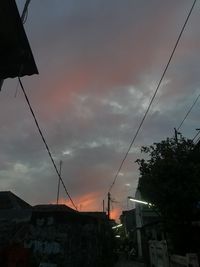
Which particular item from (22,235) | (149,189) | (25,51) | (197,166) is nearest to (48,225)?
(22,235)

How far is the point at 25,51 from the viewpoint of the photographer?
7738mm

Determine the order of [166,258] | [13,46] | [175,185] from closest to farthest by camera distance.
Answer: [13,46] < [166,258] < [175,185]

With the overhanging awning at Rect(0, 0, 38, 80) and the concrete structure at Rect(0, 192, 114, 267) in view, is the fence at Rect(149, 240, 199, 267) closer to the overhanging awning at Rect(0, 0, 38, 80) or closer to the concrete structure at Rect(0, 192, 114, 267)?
the concrete structure at Rect(0, 192, 114, 267)

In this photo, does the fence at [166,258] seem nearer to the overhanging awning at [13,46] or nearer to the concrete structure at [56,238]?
the concrete structure at [56,238]

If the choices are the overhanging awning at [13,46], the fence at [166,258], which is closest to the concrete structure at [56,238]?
the fence at [166,258]

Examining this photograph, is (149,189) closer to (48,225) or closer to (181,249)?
(181,249)

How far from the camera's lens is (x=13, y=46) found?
759cm

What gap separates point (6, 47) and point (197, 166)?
40.2ft

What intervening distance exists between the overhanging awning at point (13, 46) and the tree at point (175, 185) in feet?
35.1

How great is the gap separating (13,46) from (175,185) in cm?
1177

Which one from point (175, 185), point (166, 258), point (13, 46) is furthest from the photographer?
point (175, 185)

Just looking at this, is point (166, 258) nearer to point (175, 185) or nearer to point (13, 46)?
point (175, 185)

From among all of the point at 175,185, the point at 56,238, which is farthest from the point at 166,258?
the point at 56,238

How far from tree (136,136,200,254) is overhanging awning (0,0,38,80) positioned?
35.1ft
